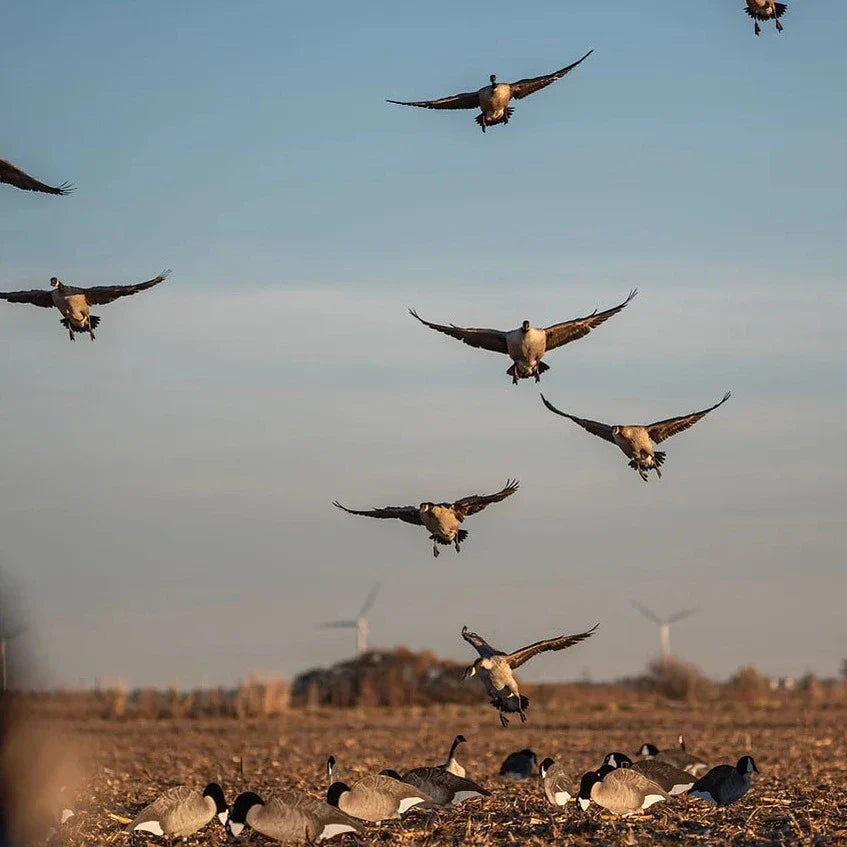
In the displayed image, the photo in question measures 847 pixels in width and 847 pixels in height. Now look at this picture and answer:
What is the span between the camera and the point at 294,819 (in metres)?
17.1

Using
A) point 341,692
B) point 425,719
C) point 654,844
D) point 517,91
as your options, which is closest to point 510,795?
point 654,844

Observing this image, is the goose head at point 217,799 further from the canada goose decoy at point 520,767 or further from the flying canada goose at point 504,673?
the canada goose decoy at point 520,767

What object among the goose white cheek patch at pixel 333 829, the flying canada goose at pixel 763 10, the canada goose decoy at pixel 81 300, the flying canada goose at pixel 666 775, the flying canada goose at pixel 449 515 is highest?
the flying canada goose at pixel 763 10

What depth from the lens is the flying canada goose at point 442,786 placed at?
19.6 metres

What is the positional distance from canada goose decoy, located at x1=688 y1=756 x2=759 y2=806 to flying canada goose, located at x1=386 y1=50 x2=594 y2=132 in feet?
29.6

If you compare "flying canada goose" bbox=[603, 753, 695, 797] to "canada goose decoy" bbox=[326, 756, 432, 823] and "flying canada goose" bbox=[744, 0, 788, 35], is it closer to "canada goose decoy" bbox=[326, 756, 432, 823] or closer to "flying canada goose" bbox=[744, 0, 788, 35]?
"canada goose decoy" bbox=[326, 756, 432, 823]

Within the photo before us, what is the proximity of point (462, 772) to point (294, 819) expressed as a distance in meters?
7.66

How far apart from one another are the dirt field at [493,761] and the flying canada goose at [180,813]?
1.44 feet

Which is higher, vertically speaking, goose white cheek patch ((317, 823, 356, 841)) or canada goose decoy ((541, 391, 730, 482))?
canada goose decoy ((541, 391, 730, 482))

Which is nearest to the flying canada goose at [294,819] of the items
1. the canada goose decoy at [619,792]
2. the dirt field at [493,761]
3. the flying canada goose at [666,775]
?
the dirt field at [493,761]

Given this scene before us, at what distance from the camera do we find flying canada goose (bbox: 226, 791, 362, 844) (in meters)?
17.1

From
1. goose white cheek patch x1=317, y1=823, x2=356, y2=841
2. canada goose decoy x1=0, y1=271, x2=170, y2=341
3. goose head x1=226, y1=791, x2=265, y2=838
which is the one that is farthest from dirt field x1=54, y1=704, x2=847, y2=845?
canada goose decoy x1=0, y1=271, x2=170, y2=341

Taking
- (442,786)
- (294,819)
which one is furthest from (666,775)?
(294,819)

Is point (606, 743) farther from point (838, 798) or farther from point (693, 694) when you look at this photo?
point (693, 694)
